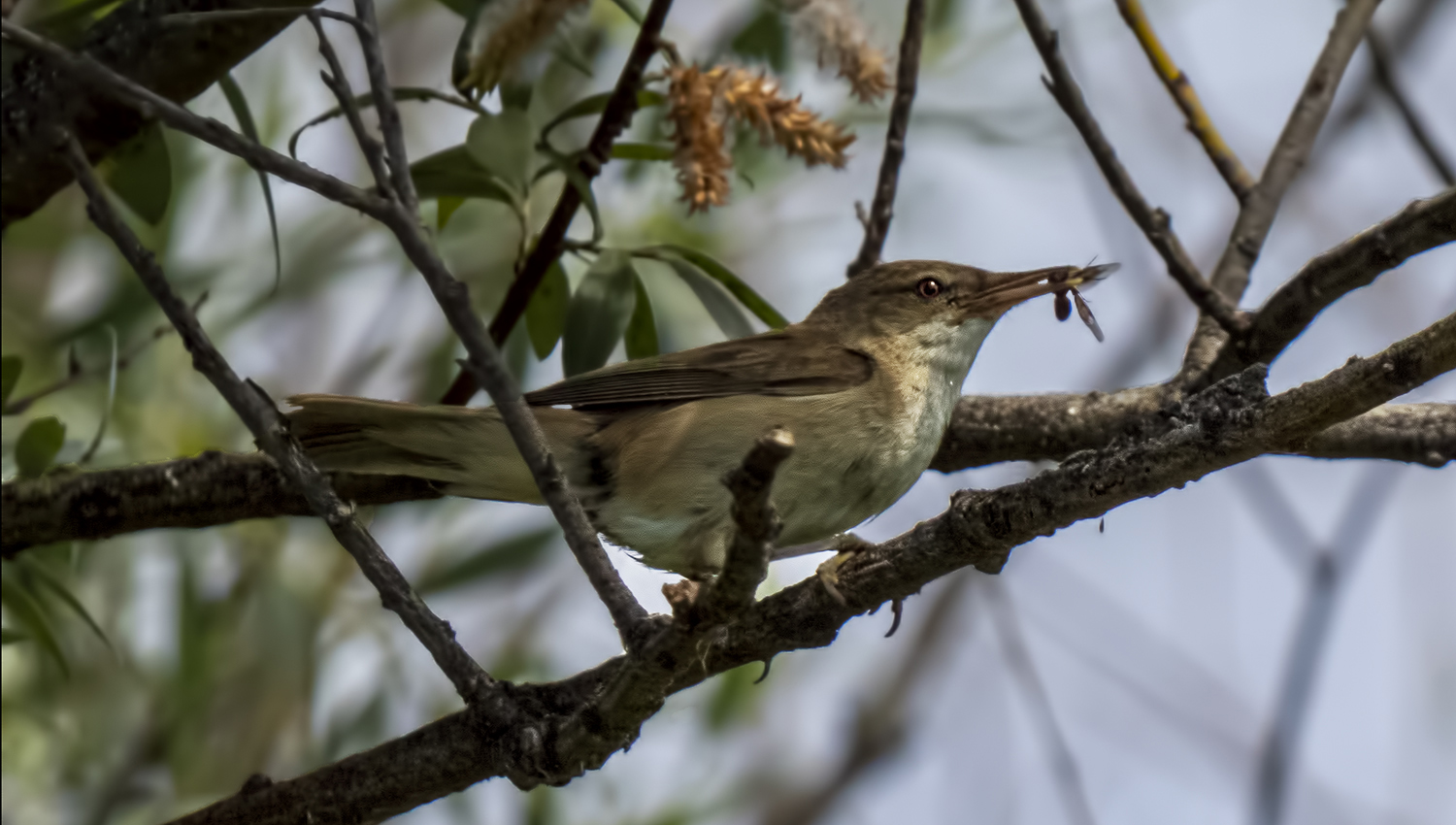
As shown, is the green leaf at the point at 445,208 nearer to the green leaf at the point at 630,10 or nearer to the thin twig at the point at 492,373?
the green leaf at the point at 630,10

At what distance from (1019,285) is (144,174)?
2.40 m

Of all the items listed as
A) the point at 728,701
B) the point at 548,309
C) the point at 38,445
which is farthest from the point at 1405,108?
the point at 38,445

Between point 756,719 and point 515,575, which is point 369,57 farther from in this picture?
point 756,719

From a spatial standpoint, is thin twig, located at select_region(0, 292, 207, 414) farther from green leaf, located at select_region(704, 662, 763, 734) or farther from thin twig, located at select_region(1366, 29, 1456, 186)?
thin twig, located at select_region(1366, 29, 1456, 186)

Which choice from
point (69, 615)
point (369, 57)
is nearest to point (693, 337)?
point (69, 615)

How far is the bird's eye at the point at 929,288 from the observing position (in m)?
4.32

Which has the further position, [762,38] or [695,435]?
[762,38]

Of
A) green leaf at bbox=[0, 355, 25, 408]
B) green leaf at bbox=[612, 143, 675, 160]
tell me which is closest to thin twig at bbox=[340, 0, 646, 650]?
green leaf at bbox=[612, 143, 675, 160]

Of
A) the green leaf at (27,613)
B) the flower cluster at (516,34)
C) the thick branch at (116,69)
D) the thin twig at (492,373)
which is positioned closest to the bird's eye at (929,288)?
the flower cluster at (516,34)

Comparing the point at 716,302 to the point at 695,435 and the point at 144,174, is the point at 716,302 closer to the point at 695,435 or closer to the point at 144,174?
the point at 695,435

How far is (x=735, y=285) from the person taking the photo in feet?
11.3

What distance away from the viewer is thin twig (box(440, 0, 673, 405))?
3135mm

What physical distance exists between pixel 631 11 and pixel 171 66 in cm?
106

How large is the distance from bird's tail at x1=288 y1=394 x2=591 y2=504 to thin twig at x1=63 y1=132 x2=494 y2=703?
719 millimetres
